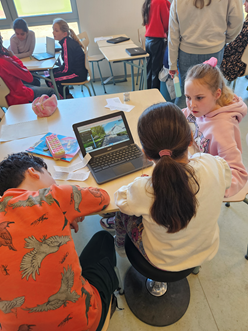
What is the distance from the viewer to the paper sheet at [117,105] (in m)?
1.62

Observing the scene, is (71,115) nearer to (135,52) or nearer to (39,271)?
(39,271)

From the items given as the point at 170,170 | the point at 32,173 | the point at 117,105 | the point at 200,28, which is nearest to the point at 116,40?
the point at 200,28

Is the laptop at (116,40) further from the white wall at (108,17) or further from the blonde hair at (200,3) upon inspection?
the blonde hair at (200,3)

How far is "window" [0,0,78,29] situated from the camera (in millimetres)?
3564

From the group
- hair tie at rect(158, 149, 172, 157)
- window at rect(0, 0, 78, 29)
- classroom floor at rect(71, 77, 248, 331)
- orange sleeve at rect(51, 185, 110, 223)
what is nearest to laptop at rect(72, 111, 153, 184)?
orange sleeve at rect(51, 185, 110, 223)

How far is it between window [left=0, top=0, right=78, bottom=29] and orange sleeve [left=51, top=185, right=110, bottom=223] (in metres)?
4.04

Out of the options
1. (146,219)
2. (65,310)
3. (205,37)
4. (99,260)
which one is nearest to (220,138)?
(146,219)

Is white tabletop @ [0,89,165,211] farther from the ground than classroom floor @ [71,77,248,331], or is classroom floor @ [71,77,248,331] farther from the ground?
white tabletop @ [0,89,165,211]

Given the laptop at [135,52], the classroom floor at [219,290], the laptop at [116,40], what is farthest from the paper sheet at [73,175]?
the laptop at [116,40]

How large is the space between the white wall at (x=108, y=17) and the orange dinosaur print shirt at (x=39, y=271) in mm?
3951

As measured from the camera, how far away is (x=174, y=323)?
3.94ft

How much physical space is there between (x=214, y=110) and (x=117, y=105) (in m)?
0.77

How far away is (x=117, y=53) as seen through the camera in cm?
294

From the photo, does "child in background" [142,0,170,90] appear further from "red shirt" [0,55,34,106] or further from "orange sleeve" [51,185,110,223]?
"orange sleeve" [51,185,110,223]
